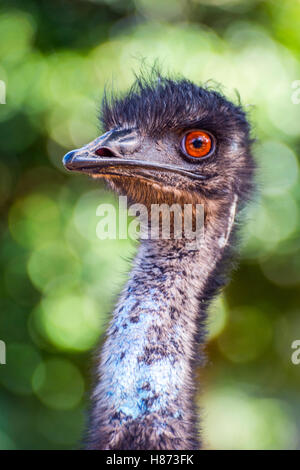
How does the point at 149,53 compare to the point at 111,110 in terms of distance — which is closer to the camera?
the point at 111,110

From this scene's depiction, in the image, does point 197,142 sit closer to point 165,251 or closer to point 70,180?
point 165,251

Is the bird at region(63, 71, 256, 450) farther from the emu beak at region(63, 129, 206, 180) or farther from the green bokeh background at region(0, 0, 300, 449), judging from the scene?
the green bokeh background at region(0, 0, 300, 449)

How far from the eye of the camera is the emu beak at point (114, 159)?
152 centimetres

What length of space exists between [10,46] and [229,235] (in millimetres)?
2832

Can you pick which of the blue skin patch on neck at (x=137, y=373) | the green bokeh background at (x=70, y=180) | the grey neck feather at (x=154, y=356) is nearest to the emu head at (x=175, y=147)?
the grey neck feather at (x=154, y=356)

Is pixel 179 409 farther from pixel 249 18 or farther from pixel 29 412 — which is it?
pixel 249 18

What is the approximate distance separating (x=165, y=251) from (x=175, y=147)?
1.01 feet

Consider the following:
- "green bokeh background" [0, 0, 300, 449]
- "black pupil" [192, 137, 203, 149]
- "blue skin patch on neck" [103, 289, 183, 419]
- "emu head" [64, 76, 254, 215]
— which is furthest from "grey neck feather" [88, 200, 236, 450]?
"green bokeh background" [0, 0, 300, 449]

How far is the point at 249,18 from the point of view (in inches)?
171

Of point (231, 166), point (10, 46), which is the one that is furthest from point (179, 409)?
point (10, 46)

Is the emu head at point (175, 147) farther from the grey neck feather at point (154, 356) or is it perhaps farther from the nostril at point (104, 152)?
the grey neck feather at point (154, 356)

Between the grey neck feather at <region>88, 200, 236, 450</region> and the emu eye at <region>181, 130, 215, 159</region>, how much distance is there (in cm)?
26

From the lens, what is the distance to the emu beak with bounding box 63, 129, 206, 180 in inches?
59.9

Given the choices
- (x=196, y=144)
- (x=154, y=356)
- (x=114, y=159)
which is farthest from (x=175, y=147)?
(x=154, y=356)
